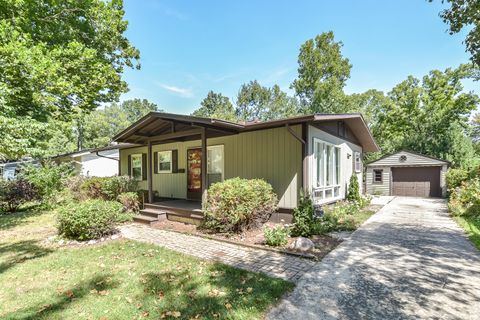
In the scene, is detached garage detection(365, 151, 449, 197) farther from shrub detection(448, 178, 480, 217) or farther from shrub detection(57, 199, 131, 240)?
shrub detection(57, 199, 131, 240)

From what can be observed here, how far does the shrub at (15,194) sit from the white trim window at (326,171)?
12.2 meters

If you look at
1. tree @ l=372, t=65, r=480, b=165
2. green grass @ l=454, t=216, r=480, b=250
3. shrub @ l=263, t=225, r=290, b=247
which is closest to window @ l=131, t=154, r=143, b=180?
shrub @ l=263, t=225, r=290, b=247

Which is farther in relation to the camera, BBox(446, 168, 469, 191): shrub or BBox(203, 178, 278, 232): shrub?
BBox(446, 168, 469, 191): shrub

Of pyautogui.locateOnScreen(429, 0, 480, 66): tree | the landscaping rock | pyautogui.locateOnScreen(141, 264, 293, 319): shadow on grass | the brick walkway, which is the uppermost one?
pyautogui.locateOnScreen(429, 0, 480, 66): tree

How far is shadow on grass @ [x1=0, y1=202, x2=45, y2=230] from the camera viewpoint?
27.2 ft

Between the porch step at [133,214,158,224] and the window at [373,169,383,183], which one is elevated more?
the window at [373,169,383,183]

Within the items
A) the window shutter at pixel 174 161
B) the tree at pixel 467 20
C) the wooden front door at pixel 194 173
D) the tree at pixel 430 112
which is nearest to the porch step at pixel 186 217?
the wooden front door at pixel 194 173

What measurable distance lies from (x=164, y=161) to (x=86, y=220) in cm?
604

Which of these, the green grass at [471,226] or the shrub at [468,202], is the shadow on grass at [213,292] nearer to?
the green grass at [471,226]

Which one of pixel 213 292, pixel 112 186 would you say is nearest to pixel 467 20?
pixel 213 292

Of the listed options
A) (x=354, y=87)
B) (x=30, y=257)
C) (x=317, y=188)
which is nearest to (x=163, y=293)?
(x=30, y=257)

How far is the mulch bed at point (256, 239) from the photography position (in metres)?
5.11

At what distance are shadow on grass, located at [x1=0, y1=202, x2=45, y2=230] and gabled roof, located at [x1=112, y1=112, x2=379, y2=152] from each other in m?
4.32

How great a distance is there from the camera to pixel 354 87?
25.7 m
